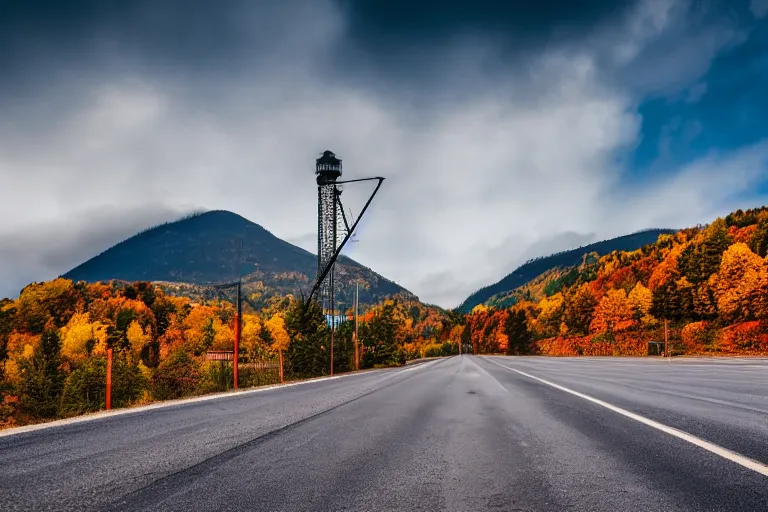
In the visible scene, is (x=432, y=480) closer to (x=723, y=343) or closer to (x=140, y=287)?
(x=723, y=343)

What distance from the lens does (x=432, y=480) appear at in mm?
3475

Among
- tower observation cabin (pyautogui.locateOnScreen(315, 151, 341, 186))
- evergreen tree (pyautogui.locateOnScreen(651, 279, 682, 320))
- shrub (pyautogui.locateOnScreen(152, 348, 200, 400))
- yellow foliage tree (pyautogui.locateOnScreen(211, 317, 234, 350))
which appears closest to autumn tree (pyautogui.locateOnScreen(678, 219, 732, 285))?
evergreen tree (pyautogui.locateOnScreen(651, 279, 682, 320))

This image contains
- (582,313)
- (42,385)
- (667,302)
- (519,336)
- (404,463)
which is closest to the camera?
(404,463)

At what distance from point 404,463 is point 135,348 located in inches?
4220

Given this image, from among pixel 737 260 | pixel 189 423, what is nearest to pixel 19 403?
pixel 189 423

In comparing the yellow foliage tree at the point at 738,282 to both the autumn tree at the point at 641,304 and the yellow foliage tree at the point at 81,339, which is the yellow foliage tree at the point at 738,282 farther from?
the yellow foliage tree at the point at 81,339

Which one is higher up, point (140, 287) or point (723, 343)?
point (140, 287)

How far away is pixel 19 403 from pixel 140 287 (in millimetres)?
123923

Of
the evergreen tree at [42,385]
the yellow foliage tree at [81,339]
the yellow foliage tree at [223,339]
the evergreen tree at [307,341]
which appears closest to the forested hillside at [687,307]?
the evergreen tree at [307,341]

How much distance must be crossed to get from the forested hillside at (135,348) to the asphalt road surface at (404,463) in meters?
9.27

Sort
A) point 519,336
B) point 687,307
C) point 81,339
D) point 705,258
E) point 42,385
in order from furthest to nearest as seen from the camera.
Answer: point 519,336
point 81,339
point 705,258
point 687,307
point 42,385

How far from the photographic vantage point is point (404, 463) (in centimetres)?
404

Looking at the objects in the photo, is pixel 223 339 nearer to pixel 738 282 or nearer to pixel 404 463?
pixel 738 282

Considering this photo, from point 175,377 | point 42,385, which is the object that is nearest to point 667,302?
point 175,377
